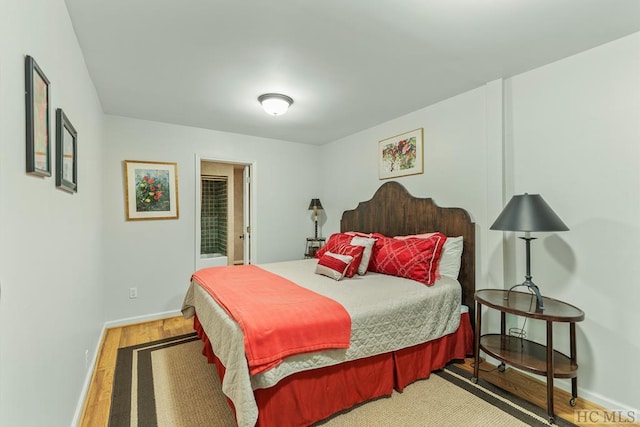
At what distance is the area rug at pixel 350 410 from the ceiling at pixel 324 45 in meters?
2.38

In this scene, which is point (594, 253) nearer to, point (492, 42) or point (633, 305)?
point (633, 305)

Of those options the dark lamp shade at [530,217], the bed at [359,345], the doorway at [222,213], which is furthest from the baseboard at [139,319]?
the dark lamp shade at [530,217]

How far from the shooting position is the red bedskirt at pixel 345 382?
1.74 metres

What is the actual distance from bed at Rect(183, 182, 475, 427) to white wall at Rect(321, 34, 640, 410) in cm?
31

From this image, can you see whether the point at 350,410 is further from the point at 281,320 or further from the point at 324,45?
the point at 324,45

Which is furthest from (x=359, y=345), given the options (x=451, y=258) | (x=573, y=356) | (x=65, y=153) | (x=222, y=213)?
(x=222, y=213)

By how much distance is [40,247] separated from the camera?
1.27 m

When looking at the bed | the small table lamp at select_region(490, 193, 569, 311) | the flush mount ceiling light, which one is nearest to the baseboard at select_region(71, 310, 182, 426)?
the bed

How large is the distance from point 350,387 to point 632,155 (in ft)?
7.54

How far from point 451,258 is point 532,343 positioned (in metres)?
0.84

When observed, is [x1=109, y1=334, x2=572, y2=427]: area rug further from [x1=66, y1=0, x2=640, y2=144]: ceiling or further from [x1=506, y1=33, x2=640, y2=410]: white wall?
[x1=66, y1=0, x2=640, y2=144]: ceiling

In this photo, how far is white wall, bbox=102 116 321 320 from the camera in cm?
350

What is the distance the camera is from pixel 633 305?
6.38ft

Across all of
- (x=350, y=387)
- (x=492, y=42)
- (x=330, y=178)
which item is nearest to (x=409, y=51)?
(x=492, y=42)
